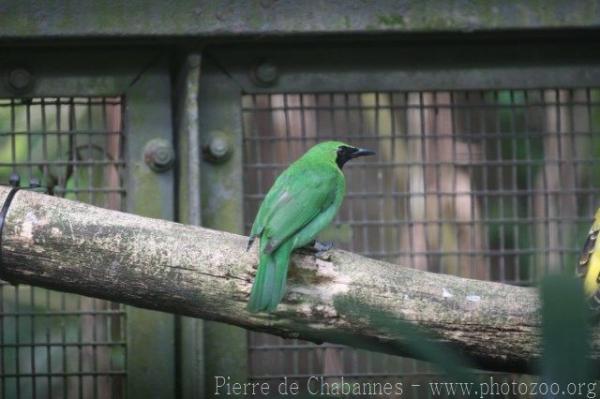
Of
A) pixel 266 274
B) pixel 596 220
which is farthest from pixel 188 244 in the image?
pixel 596 220

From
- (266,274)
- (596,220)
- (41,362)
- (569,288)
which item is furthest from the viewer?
(41,362)

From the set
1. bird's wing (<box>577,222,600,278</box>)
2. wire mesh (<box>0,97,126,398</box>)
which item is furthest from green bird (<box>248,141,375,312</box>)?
bird's wing (<box>577,222,600,278</box>)

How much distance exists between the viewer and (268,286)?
2.82 m

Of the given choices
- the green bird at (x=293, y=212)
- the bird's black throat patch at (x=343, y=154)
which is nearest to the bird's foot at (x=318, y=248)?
the green bird at (x=293, y=212)

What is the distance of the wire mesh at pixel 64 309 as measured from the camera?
385cm

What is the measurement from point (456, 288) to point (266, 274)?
0.62 m

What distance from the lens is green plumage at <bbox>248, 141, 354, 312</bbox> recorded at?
285 centimetres

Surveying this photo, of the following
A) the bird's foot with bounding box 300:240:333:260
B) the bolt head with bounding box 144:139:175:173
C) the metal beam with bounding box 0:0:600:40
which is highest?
the metal beam with bounding box 0:0:600:40

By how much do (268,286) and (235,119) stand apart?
1.30 metres

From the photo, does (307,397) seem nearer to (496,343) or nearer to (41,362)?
(496,343)

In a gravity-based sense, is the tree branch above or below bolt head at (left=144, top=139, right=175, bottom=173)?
below

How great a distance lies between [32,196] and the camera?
3.02 metres

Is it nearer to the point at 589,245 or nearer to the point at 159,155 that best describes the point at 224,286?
the point at 159,155

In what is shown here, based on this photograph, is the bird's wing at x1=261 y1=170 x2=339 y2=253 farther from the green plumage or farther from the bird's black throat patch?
the bird's black throat patch
